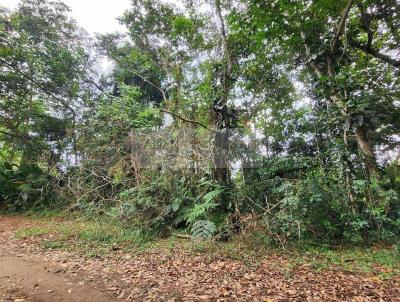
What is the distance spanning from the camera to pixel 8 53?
408 inches

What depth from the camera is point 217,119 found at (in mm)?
7270

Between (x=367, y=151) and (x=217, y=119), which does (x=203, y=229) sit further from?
(x=367, y=151)

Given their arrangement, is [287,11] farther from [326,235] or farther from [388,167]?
[326,235]

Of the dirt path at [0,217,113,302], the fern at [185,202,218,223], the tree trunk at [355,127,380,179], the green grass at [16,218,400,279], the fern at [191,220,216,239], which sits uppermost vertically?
the tree trunk at [355,127,380,179]

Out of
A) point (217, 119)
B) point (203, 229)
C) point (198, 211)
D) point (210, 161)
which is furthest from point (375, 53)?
point (203, 229)

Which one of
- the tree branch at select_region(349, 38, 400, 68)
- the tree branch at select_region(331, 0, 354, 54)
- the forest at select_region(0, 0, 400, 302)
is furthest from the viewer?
the tree branch at select_region(349, 38, 400, 68)

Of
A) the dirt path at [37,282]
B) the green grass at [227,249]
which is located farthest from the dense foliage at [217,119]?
the dirt path at [37,282]

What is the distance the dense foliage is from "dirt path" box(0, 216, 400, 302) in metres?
1.27

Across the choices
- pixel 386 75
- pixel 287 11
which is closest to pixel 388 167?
pixel 386 75

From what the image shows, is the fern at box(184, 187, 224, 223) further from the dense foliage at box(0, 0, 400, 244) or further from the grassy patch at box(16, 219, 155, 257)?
the grassy patch at box(16, 219, 155, 257)

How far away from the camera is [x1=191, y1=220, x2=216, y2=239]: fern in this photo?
5.64 metres

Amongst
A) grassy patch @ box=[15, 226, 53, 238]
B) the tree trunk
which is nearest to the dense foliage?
the tree trunk

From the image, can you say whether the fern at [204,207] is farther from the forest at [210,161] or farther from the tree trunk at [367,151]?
the tree trunk at [367,151]

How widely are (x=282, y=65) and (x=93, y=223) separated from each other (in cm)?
870
